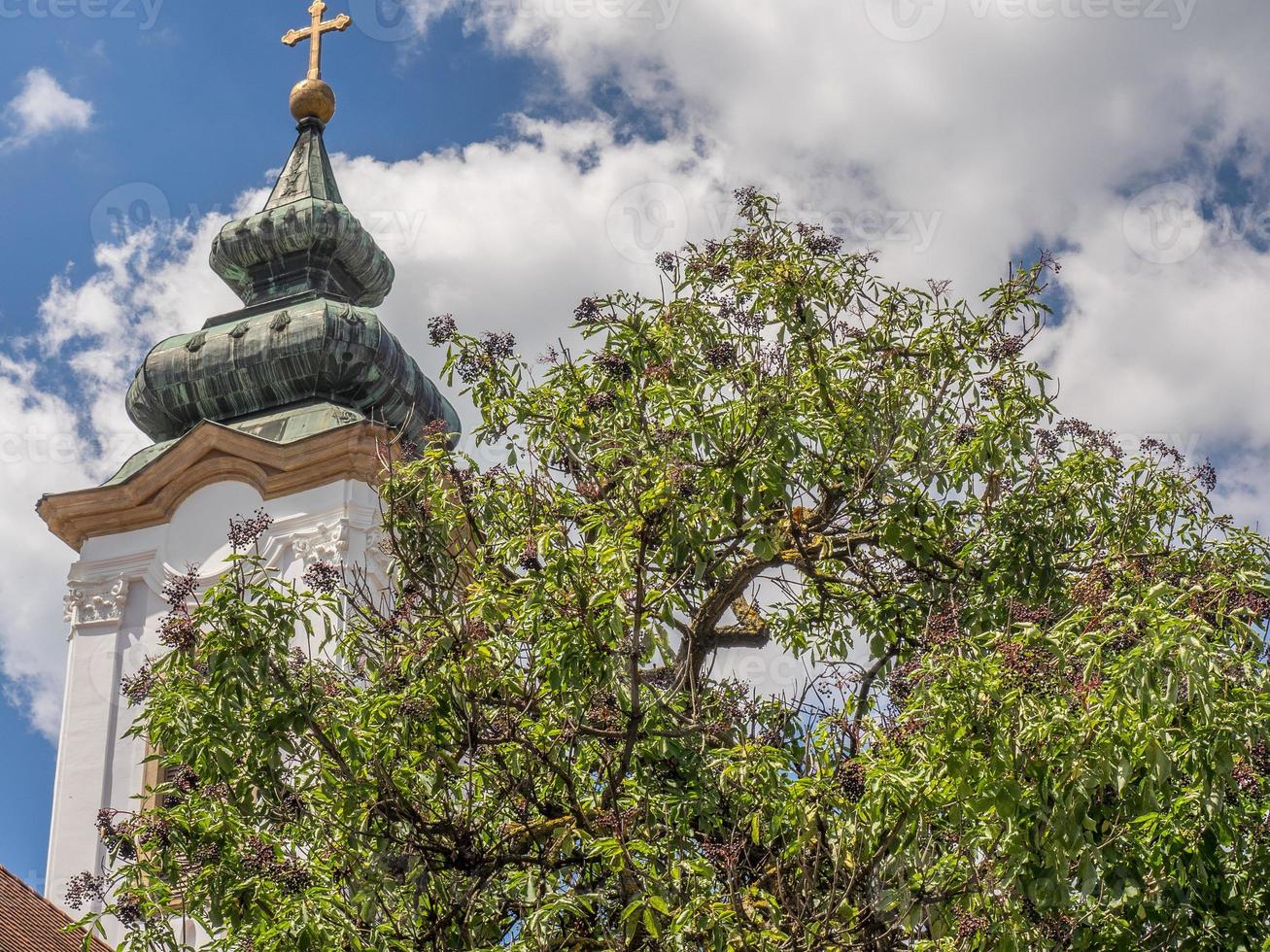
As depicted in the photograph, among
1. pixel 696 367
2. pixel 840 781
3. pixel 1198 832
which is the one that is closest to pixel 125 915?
pixel 840 781

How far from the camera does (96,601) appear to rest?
1894 cm

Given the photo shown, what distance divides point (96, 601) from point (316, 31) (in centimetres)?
907

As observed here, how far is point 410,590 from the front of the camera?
9.70 m

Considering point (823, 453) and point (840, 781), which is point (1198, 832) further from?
point (823, 453)

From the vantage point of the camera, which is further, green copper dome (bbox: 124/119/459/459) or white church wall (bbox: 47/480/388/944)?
green copper dome (bbox: 124/119/459/459)

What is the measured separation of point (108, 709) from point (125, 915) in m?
9.81

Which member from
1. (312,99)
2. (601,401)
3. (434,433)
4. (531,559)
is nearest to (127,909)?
(531,559)

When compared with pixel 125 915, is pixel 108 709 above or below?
above

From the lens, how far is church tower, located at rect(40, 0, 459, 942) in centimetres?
1819

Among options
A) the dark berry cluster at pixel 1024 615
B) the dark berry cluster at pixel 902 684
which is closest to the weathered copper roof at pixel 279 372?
the dark berry cluster at pixel 902 684

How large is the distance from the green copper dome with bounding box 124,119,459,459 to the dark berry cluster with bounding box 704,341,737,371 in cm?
1009

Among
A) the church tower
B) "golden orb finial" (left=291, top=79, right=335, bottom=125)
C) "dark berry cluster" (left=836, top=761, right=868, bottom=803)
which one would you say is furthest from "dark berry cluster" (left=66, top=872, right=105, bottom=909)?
"golden orb finial" (left=291, top=79, right=335, bottom=125)

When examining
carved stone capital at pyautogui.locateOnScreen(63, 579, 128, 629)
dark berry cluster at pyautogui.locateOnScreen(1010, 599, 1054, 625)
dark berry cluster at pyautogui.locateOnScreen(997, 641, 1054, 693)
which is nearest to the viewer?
dark berry cluster at pyautogui.locateOnScreen(997, 641, 1054, 693)

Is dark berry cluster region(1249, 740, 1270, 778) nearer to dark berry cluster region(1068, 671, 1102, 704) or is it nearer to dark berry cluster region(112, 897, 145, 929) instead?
dark berry cluster region(1068, 671, 1102, 704)
